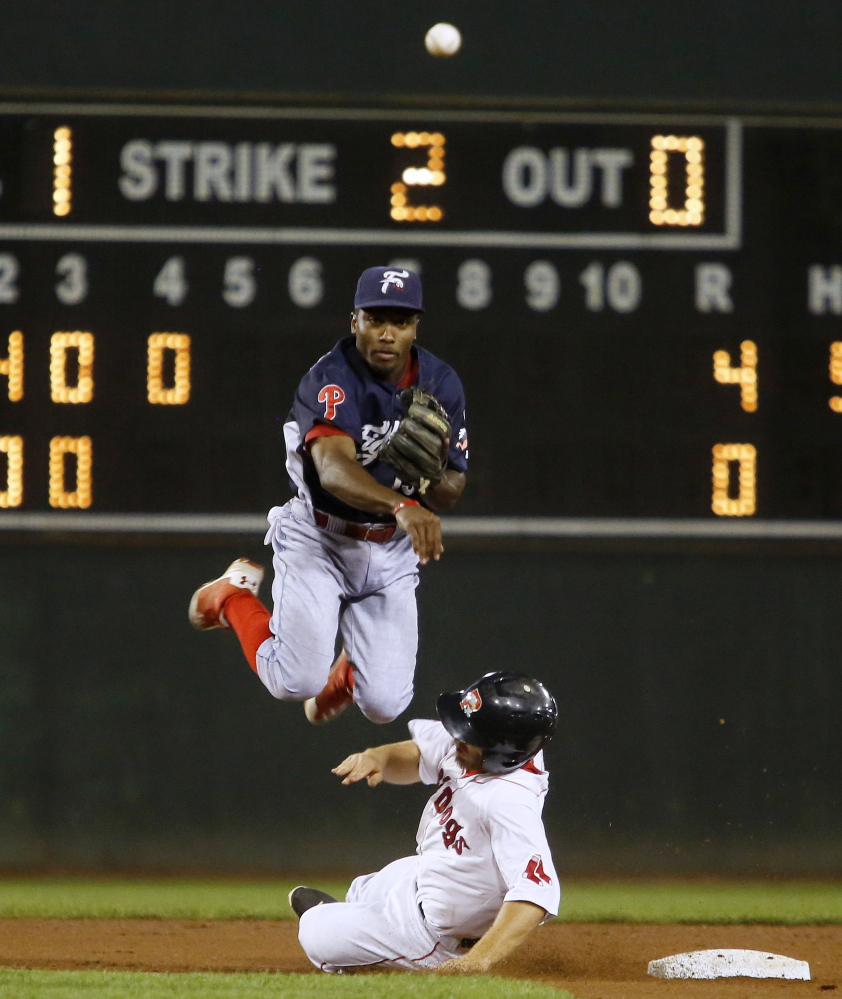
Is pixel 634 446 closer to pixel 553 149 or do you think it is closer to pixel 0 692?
pixel 553 149

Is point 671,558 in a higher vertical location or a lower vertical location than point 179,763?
higher

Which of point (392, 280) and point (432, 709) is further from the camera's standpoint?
point (432, 709)

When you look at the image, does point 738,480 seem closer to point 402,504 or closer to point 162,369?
point 162,369

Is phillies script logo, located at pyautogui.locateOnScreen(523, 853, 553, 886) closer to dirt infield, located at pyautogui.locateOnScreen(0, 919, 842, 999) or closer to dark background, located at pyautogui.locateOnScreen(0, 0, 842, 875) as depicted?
dirt infield, located at pyautogui.locateOnScreen(0, 919, 842, 999)

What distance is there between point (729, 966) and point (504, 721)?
1.13 meters

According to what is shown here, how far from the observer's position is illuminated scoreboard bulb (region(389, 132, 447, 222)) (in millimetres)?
5438

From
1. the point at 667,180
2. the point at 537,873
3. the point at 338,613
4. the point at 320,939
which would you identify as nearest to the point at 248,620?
the point at 338,613

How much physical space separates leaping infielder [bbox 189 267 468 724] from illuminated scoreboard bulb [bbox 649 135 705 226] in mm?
1855

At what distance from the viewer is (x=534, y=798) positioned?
3.60 meters

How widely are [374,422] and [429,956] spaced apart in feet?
4.63

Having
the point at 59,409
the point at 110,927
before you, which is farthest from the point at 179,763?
the point at 59,409

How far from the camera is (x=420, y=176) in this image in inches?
215

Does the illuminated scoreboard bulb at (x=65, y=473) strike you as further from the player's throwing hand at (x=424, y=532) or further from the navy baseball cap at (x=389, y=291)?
the player's throwing hand at (x=424, y=532)

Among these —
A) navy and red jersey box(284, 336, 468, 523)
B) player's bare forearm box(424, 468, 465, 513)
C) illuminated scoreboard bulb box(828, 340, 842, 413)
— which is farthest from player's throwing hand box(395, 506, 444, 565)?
illuminated scoreboard bulb box(828, 340, 842, 413)
